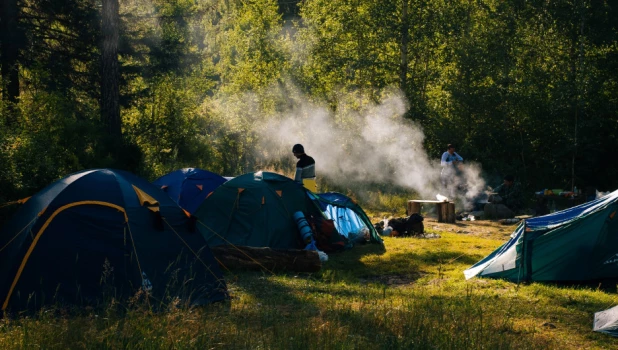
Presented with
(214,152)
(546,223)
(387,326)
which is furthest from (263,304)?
(214,152)

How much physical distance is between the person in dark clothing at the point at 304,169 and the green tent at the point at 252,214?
1268mm

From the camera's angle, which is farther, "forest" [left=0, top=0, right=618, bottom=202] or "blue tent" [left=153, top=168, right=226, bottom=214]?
"forest" [left=0, top=0, right=618, bottom=202]

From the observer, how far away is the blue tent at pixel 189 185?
1355 cm

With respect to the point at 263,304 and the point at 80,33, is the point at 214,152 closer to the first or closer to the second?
the point at 80,33

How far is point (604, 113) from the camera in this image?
21734 millimetres

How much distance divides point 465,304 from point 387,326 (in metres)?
1.60

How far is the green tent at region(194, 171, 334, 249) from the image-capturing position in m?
11.3

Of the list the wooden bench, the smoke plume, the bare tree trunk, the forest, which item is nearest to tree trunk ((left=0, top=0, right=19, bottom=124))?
the forest

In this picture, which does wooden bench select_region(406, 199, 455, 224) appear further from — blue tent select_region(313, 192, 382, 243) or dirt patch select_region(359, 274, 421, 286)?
dirt patch select_region(359, 274, 421, 286)

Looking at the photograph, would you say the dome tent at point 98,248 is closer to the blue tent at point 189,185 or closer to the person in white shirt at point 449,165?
the blue tent at point 189,185

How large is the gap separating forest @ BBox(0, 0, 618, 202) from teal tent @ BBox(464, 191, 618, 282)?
946cm

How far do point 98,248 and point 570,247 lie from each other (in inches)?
237

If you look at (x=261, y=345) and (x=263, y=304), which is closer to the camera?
(x=261, y=345)

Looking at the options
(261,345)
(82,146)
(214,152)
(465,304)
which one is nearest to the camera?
(261,345)
